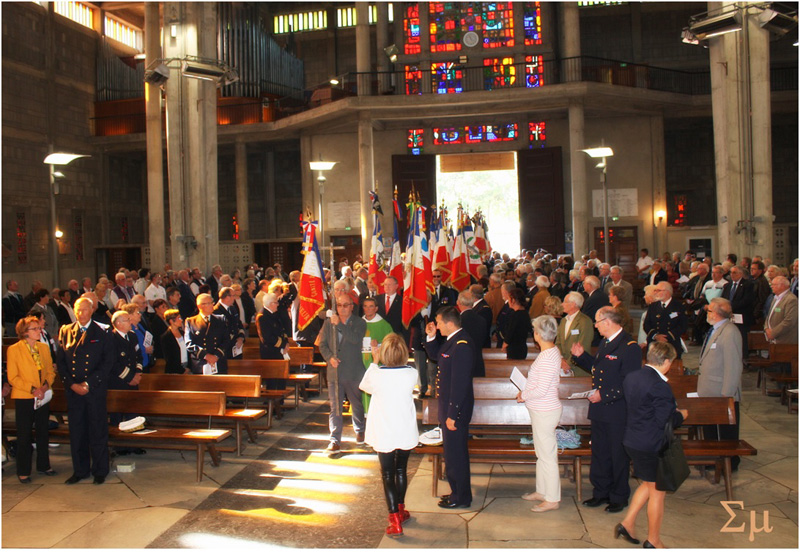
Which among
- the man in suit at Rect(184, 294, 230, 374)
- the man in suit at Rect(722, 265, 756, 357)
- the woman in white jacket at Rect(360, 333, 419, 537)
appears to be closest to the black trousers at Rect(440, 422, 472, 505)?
the woman in white jacket at Rect(360, 333, 419, 537)

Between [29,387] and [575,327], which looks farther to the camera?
[575,327]

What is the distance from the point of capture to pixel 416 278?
10.3 m

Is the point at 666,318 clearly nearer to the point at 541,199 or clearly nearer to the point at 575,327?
the point at 575,327

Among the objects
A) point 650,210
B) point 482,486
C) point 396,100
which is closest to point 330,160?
point 396,100

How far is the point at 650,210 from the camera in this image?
2653 cm

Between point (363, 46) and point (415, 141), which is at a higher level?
point (363, 46)

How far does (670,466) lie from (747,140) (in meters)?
12.9

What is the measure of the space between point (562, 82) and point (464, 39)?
421 cm

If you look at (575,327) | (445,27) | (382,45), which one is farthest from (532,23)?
(575,327)

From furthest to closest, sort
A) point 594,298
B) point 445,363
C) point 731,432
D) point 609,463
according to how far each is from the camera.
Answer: point 594,298, point 731,432, point 445,363, point 609,463

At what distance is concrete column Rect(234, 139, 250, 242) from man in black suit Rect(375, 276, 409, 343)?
785 inches

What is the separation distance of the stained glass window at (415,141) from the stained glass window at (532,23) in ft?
16.6

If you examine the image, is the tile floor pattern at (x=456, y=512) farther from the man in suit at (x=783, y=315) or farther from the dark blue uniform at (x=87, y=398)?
the man in suit at (x=783, y=315)

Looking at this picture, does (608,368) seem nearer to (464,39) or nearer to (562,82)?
(562,82)
